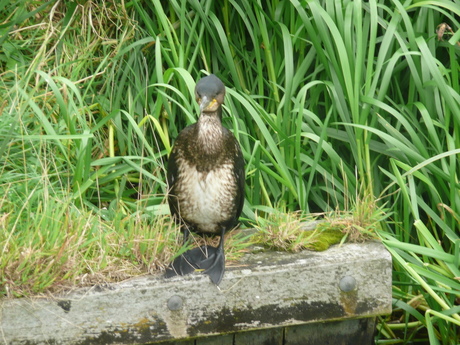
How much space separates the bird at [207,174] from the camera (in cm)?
308

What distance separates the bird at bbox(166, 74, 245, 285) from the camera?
3.08m

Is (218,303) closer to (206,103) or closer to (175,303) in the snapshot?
(175,303)

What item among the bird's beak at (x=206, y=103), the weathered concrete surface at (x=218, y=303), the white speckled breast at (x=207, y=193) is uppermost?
the bird's beak at (x=206, y=103)

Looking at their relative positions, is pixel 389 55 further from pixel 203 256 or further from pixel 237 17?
pixel 203 256

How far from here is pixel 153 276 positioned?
2.93 meters

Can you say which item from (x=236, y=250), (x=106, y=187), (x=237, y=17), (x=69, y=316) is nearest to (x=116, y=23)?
(x=237, y=17)

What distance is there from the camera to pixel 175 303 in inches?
112

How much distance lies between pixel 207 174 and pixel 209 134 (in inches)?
6.3

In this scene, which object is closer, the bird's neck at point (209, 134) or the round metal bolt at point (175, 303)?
the round metal bolt at point (175, 303)

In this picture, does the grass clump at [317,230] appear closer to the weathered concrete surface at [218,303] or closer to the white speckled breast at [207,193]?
the weathered concrete surface at [218,303]

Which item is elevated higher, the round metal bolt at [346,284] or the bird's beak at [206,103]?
the bird's beak at [206,103]

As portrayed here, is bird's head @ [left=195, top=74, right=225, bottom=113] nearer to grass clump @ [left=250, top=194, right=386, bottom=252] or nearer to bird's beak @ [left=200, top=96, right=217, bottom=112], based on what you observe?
bird's beak @ [left=200, top=96, right=217, bottom=112]

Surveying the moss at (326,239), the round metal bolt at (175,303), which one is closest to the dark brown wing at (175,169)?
the round metal bolt at (175,303)

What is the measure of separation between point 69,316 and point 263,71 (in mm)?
2122
